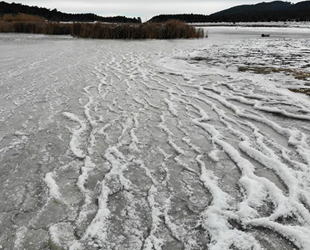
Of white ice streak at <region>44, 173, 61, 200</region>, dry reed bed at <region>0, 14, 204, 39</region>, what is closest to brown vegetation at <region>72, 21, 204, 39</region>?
dry reed bed at <region>0, 14, 204, 39</region>

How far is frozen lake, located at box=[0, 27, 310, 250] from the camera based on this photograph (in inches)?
94.9

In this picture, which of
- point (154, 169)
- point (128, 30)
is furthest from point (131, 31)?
point (154, 169)

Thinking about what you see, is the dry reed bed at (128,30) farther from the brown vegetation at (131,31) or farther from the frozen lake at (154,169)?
the frozen lake at (154,169)

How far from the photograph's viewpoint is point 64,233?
239 cm

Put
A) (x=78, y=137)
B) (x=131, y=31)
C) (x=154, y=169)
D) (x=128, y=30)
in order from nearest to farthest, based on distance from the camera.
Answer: (x=154, y=169), (x=78, y=137), (x=128, y=30), (x=131, y=31)

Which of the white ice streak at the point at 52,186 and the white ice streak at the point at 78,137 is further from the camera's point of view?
the white ice streak at the point at 78,137

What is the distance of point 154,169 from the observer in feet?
11.5

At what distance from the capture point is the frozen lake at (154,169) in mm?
2410

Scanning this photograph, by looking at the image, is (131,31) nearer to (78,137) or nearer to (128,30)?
(128,30)

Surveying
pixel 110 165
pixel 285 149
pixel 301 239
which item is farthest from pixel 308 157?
pixel 110 165

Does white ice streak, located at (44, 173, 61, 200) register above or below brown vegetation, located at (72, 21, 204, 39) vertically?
below

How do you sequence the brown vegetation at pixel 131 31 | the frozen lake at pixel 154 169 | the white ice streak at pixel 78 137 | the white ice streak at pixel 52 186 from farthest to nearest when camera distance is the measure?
the brown vegetation at pixel 131 31 → the white ice streak at pixel 78 137 → the white ice streak at pixel 52 186 → the frozen lake at pixel 154 169

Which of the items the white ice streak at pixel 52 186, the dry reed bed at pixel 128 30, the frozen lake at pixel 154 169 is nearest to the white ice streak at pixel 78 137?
the frozen lake at pixel 154 169

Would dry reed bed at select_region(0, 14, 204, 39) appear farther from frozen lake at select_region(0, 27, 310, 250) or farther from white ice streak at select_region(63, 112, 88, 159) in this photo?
white ice streak at select_region(63, 112, 88, 159)
